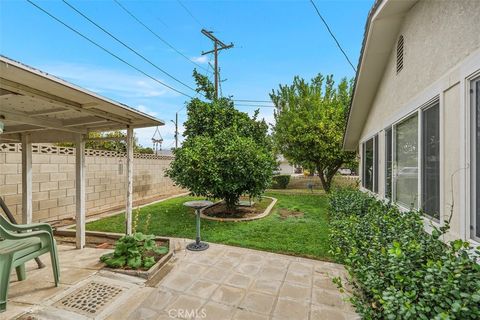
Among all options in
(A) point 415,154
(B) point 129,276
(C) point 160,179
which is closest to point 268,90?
(C) point 160,179

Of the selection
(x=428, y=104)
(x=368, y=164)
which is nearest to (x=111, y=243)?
(x=428, y=104)

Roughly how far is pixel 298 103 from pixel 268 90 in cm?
584

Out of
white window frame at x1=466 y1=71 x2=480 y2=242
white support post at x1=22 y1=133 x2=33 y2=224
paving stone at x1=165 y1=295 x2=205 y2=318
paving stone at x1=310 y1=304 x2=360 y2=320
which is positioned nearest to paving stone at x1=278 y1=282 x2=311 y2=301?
paving stone at x1=310 y1=304 x2=360 y2=320

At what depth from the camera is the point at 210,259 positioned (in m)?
4.19

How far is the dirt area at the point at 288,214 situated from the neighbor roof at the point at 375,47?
3656 millimetres

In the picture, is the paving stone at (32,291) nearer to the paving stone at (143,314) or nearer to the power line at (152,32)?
the paving stone at (143,314)

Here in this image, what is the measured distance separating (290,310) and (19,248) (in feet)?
10.7

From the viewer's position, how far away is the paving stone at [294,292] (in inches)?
120

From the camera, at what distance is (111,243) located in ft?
16.2

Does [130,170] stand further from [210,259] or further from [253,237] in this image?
[253,237]

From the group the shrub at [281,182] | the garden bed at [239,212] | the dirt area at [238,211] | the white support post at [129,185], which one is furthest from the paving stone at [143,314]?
the shrub at [281,182]

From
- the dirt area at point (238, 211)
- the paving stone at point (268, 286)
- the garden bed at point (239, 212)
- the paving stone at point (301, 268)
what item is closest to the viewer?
the paving stone at point (268, 286)

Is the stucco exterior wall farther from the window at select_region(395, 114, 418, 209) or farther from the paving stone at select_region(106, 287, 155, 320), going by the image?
the paving stone at select_region(106, 287, 155, 320)

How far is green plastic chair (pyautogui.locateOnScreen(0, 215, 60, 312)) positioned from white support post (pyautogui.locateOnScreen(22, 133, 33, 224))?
5.61 feet
